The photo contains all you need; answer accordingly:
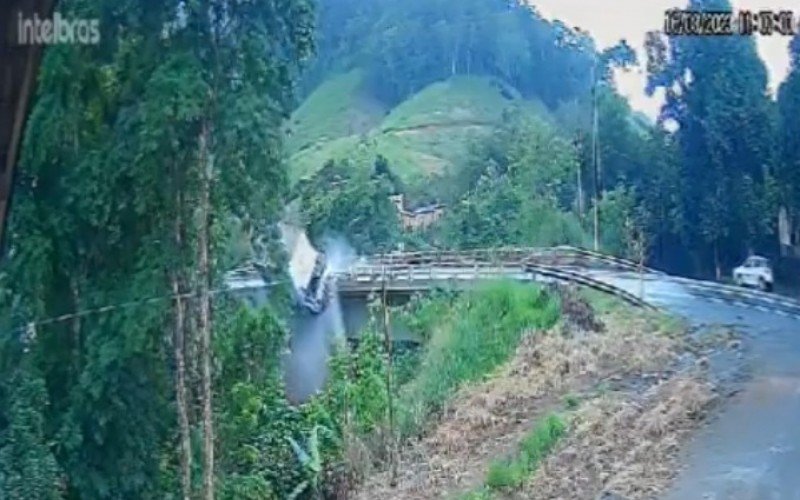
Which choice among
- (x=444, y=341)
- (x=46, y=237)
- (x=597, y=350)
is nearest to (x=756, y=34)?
(x=597, y=350)

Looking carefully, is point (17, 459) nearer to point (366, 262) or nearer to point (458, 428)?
point (458, 428)

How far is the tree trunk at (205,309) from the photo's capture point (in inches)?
150

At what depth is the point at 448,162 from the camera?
25.1 feet

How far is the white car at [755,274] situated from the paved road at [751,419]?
6.9 inches

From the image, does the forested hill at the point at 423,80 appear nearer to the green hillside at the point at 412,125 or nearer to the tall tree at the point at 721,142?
the green hillside at the point at 412,125

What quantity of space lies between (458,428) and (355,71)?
454 centimetres

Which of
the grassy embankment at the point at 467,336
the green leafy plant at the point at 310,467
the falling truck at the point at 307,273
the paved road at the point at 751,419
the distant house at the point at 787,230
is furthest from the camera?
the falling truck at the point at 307,273

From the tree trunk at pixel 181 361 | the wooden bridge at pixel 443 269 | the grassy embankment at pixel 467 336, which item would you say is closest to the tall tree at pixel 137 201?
the tree trunk at pixel 181 361

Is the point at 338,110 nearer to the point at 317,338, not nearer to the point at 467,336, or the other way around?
the point at 317,338

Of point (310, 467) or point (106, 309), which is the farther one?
point (310, 467)

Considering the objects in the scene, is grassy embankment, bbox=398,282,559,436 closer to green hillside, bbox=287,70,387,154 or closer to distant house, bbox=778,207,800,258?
distant house, bbox=778,207,800,258

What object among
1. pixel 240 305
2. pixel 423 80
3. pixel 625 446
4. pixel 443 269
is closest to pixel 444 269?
pixel 443 269

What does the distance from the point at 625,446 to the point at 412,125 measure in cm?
536

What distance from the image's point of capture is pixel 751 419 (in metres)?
3.18
